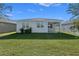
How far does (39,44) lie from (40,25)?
1.09ft

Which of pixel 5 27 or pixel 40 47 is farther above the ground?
pixel 5 27

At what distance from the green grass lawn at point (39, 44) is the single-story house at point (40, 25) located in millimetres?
75

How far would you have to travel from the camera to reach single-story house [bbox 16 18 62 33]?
21.3ft

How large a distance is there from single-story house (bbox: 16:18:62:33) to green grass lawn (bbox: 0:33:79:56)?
0.24ft

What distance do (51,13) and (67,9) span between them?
0.28 m

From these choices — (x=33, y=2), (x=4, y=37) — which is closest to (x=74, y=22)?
(x=33, y=2)

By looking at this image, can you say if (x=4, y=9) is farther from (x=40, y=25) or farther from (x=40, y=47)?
(x=40, y=47)

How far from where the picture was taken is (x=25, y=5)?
645 cm

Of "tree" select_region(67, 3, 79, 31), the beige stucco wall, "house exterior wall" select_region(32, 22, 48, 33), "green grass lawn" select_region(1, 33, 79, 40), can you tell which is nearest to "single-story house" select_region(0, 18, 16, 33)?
the beige stucco wall

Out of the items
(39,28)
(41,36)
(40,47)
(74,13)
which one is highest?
(74,13)

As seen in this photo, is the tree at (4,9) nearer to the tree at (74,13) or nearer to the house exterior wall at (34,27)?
the house exterior wall at (34,27)

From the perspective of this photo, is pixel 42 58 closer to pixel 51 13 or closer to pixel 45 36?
pixel 45 36

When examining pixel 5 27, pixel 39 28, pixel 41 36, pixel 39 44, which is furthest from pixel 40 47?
pixel 5 27

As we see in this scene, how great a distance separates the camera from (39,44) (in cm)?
648
